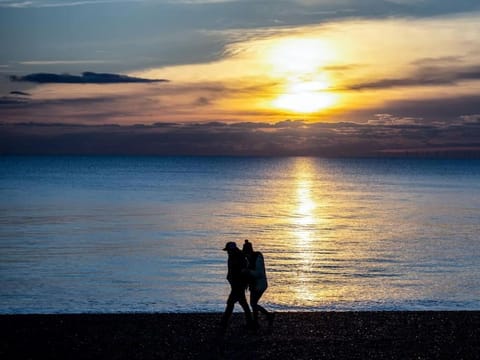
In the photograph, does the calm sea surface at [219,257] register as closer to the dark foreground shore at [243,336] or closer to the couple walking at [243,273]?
the dark foreground shore at [243,336]

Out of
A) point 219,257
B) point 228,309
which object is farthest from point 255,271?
point 219,257

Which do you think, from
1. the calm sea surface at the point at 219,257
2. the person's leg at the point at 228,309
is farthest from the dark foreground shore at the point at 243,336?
the calm sea surface at the point at 219,257

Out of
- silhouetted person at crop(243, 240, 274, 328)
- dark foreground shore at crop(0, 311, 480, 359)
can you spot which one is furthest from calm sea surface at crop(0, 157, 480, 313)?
silhouetted person at crop(243, 240, 274, 328)

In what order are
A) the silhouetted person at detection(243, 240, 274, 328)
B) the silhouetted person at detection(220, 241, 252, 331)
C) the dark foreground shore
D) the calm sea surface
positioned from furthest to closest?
the calm sea surface < the silhouetted person at detection(243, 240, 274, 328) < the silhouetted person at detection(220, 241, 252, 331) < the dark foreground shore

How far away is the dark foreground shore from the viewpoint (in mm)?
15531

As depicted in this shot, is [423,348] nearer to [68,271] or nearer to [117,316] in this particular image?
[117,316]

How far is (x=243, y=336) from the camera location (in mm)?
16984

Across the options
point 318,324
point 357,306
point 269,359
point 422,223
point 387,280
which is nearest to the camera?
point 269,359

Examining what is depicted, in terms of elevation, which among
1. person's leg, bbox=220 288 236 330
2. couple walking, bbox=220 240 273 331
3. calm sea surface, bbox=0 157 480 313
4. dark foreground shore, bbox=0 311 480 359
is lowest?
calm sea surface, bbox=0 157 480 313

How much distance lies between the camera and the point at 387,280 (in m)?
28.4

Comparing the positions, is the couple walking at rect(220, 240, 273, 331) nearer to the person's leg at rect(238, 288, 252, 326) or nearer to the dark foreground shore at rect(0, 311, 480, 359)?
the person's leg at rect(238, 288, 252, 326)

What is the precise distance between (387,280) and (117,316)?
12.5 m

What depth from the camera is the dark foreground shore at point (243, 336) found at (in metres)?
15.5

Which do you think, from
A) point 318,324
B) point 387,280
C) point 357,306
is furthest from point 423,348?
point 387,280
